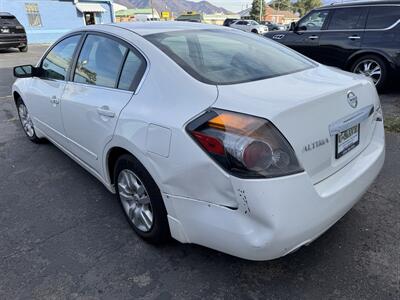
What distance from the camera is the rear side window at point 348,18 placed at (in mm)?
6857

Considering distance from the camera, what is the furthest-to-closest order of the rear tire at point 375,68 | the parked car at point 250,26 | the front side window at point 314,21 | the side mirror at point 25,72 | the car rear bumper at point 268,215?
1. the parked car at point 250,26
2. the front side window at point 314,21
3. the rear tire at point 375,68
4. the side mirror at point 25,72
5. the car rear bumper at point 268,215

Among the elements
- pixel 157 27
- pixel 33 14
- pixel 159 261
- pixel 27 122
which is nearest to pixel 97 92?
pixel 157 27

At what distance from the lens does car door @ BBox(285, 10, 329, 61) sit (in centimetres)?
746

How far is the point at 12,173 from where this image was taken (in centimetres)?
387

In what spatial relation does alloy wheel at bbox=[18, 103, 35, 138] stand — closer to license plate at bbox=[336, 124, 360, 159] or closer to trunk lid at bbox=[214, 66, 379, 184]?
trunk lid at bbox=[214, 66, 379, 184]

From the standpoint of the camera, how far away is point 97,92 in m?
2.75

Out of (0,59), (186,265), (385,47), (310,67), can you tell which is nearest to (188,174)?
(186,265)

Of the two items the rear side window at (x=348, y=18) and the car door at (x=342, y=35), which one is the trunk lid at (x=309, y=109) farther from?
the rear side window at (x=348, y=18)

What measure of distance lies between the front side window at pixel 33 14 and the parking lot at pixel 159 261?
25756 millimetres

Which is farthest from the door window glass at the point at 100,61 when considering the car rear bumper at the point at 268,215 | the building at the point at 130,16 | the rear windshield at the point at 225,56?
the building at the point at 130,16

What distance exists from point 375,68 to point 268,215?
6053 mm

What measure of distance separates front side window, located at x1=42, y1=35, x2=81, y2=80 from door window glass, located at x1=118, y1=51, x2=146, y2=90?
1.04 metres

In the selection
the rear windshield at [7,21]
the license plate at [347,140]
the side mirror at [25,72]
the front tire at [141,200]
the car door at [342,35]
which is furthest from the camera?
the rear windshield at [7,21]

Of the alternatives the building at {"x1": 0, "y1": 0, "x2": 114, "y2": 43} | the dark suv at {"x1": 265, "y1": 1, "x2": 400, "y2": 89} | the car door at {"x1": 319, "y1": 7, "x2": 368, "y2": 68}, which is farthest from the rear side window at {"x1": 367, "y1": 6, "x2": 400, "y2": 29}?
the building at {"x1": 0, "y1": 0, "x2": 114, "y2": 43}
